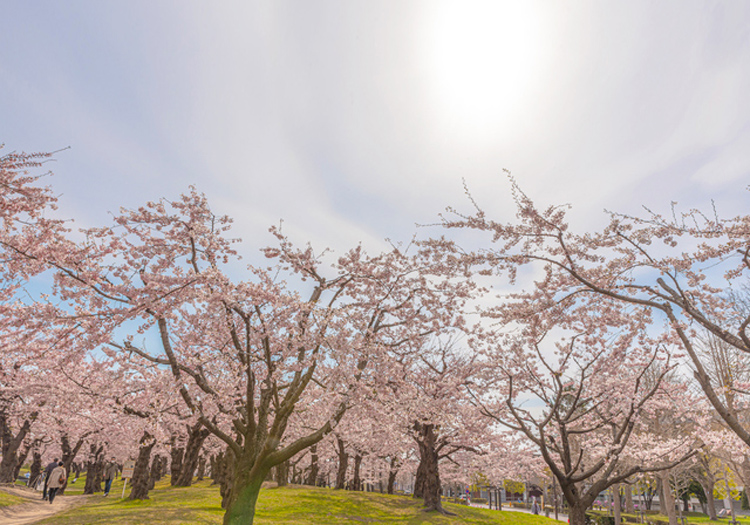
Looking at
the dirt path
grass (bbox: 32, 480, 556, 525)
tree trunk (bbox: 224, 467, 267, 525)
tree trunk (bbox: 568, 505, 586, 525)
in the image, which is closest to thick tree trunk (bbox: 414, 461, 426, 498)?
grass (bbox: 32, 480, 556, 525)

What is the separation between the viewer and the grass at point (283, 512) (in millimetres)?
13195

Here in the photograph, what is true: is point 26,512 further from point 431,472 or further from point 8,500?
point 431,472

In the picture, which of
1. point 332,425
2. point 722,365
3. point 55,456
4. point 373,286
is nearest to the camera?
point 332,425

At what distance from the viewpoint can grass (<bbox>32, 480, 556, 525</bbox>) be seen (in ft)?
43.3

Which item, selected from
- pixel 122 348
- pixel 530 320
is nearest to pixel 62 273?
pixel 122 348


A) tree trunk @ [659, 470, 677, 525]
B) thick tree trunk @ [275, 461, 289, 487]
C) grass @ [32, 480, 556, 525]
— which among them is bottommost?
thick tree trunk @ [275, 461, 289, 487]

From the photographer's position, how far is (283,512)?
56.2 ft

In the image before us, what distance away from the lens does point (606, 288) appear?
836 cm

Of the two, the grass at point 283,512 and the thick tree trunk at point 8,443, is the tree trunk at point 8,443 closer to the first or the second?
the thick tree trunk at point 8,443

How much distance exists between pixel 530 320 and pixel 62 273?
428 inches

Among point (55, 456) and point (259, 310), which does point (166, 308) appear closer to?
point (259, 310)

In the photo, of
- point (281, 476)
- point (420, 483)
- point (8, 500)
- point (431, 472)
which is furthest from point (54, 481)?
point (420, 483)

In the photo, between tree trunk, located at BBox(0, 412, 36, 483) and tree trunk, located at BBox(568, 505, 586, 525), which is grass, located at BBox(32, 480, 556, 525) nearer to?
tree trunk, located at BBox(0, 412, 36, 483)

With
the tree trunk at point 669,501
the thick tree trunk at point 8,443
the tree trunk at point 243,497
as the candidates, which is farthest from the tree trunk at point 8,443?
the tree trunk at point 669,501
